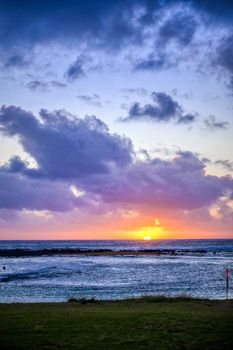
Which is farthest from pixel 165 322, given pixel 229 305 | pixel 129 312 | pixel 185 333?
pixel 229 305

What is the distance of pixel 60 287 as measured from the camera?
145 ft

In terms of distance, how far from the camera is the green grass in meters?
14.0

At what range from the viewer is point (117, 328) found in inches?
657

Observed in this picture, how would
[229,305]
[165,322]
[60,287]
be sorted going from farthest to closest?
[60,287] < [229,305] < [165,322]

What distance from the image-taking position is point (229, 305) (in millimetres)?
23875

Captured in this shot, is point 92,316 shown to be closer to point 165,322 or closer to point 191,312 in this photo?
point 165,322

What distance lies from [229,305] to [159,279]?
29.1 m

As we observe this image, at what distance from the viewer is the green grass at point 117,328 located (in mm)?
14031

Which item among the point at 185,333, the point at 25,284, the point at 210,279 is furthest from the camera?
the point at 210,279

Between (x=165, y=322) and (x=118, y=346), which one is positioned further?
(x=165, y=322)

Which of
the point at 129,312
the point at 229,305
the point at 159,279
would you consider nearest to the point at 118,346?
the point at 129,312

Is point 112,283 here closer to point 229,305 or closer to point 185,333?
point 229,305

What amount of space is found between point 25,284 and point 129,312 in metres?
29.0

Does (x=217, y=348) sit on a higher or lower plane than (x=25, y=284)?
higher
